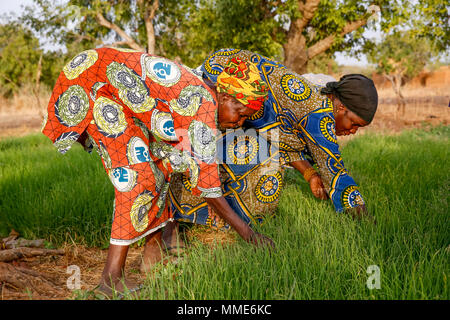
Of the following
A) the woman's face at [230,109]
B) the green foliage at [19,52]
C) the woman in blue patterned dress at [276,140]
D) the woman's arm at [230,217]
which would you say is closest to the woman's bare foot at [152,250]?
the woman in blue patterned dress at [276,140]

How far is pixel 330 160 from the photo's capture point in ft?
8.42

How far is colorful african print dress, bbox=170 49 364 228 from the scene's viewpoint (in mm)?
2812

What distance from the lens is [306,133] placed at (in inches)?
106

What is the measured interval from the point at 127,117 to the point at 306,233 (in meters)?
1.42

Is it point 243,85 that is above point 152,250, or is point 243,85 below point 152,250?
above

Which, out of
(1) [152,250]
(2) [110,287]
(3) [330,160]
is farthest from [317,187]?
(2) [110,287]

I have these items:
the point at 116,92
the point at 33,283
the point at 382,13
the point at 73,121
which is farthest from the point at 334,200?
the point at 382,13

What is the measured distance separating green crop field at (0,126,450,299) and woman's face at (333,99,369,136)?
62 centimetres

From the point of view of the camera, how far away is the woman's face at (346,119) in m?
2.63

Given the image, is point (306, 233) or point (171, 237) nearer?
point (306, 233)

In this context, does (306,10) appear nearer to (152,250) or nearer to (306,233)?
(306,233)

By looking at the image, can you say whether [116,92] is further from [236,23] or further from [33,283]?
[236,23]

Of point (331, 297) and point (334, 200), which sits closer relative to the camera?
point (331, 297)
